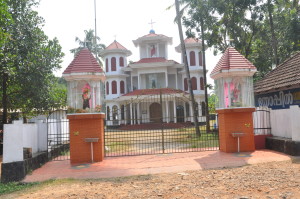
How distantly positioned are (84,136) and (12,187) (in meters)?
3.16

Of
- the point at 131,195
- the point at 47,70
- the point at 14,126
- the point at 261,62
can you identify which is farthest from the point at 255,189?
the point at 261,62

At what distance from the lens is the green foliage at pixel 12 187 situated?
6555 mm

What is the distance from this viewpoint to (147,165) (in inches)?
338

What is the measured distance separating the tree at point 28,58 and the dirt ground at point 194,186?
749 centimetres

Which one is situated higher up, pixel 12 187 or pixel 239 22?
pixel 239 22

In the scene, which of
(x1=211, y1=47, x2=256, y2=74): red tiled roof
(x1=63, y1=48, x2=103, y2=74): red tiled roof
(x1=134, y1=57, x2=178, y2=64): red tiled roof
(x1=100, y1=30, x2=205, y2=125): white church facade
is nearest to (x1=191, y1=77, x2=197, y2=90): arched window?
(x1=100, y1=30, x2=205, y2=125): white church facade

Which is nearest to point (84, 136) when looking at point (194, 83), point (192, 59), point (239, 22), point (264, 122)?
point (264, 122)

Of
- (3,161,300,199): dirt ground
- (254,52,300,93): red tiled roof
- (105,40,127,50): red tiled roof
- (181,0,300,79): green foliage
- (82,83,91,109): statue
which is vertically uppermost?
(105,40,127,50): red tiled roof

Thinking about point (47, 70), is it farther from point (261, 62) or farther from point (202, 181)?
point (261, 62)

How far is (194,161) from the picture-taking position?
8.85m

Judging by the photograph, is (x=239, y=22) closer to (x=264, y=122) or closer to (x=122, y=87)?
(x=264, y=122)

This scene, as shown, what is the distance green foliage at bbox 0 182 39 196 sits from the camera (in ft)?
21.5

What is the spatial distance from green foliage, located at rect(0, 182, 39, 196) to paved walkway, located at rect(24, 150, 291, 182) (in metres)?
0.38

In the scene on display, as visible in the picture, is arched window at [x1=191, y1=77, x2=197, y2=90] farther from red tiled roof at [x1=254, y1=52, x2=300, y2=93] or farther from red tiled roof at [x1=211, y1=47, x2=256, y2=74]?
red tiled roof at [x1=211, y1=47, x2=256, y2=74]
